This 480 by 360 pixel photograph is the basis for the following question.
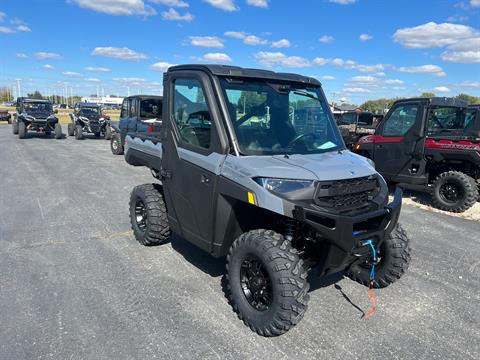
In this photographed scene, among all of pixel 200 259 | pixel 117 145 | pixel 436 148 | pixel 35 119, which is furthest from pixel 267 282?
pixel 35 119

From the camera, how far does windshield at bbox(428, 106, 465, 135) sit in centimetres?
780

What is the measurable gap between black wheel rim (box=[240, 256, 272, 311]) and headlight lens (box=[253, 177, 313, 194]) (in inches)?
23.7

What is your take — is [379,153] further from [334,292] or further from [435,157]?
[334,292]

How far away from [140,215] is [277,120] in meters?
2.50

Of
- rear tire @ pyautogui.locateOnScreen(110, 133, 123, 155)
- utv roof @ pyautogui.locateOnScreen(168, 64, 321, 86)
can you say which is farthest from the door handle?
rear tire @ pyautogui.locateOnScreen(110, 133, 123, 155)

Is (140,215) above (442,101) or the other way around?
the other way around

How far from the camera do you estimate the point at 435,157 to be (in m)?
7.62

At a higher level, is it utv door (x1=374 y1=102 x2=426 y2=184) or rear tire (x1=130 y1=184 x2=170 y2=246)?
utv door (x1=374 y1=102 x2=426 y2=184)

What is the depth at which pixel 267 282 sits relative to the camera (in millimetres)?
3117

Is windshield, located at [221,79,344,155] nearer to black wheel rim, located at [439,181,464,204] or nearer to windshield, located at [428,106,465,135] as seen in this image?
black wheel rim, located at [439,181,464,204]

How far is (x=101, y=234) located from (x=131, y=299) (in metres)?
2.03

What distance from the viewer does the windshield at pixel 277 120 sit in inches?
134

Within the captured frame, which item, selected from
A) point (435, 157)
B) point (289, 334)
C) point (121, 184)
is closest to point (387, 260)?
point (289, 334)

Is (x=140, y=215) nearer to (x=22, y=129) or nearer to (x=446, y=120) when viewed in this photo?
(x=446, y=120)
